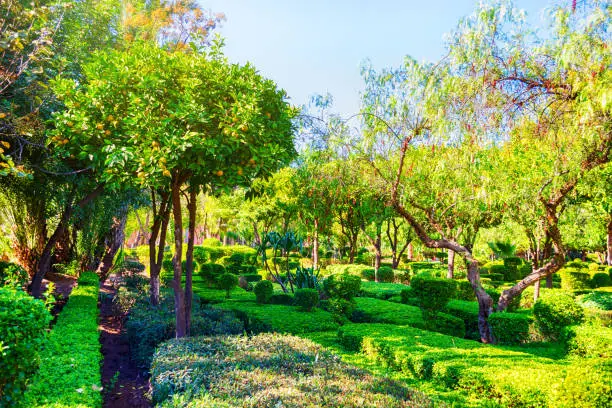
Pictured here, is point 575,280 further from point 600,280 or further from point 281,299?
point 281,299

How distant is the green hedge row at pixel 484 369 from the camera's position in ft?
15.1

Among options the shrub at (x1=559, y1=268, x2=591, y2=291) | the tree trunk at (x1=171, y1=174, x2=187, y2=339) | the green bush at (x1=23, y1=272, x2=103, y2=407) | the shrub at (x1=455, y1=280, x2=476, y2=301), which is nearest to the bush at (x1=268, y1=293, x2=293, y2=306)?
the green bush at (x1=23, y1=272, x2=103, y2=407)

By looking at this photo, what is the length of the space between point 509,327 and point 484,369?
11.5 ft

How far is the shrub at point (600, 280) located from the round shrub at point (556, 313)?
49.1 ft

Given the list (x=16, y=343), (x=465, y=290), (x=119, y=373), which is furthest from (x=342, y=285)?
(x=16, y=343)

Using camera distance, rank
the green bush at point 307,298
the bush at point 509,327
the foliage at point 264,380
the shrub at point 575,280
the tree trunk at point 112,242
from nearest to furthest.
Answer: the foliage at point 264,380 → the bush at point 509,327 → the green bush at point 307,298 → the tree trunk at point 112,242 → the shrub at point 575,280

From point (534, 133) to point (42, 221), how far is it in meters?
14.0

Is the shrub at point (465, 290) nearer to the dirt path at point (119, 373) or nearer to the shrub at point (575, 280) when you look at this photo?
the shrub at point (575, 280)

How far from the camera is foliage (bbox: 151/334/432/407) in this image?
12.3 feet

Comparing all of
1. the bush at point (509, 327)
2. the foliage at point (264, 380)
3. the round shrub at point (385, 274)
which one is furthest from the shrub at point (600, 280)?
the foliage at point (264, 380)

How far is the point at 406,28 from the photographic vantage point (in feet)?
20.5

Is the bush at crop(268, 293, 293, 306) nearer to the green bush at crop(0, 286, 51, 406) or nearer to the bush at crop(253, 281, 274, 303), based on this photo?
the bush at crop(253, 281, 274, 303)

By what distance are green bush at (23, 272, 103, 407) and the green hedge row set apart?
180 inches

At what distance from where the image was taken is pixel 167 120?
17.6 feet
